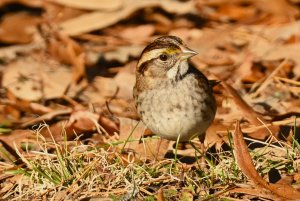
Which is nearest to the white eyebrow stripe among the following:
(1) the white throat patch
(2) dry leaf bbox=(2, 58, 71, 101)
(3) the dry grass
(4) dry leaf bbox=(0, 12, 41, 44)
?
(1) the white throat patch

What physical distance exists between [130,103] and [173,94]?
77.5 inches

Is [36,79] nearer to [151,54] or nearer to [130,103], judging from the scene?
[130,103]

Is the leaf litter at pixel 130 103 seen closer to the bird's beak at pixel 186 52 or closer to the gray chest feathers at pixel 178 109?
the gray chest feathers at pixel 178 109

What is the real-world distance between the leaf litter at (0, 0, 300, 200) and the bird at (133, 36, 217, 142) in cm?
23

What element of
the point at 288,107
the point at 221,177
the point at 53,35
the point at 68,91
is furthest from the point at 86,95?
the point at 221,177

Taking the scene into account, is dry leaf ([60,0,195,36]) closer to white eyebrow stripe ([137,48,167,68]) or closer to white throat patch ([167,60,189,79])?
white eyebrow stripe ([137,48,167,68])

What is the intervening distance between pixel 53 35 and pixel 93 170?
4.38m

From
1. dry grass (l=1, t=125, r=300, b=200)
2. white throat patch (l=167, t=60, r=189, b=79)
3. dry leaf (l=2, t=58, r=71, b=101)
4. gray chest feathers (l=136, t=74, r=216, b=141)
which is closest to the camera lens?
dry grass (l=1, t=125, r=300, b=200)

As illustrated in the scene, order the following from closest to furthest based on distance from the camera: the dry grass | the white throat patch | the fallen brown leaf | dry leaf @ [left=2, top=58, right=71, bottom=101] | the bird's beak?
the fallen brown leaf < the dry grass < the bird's beak < the white throat patch < dry leaf @ [left=2, top=58, right=71, bottom=101]

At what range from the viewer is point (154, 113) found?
622cm

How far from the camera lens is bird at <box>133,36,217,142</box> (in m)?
6.12

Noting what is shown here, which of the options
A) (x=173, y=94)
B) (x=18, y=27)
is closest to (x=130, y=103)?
(x=173, y=94)

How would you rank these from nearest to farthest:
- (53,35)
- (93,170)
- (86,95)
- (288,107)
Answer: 1. (93,170)
2. (288,107)
3. (86,95)
4. (53,35)

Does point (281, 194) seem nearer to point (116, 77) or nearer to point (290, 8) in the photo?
point (116, 77)
